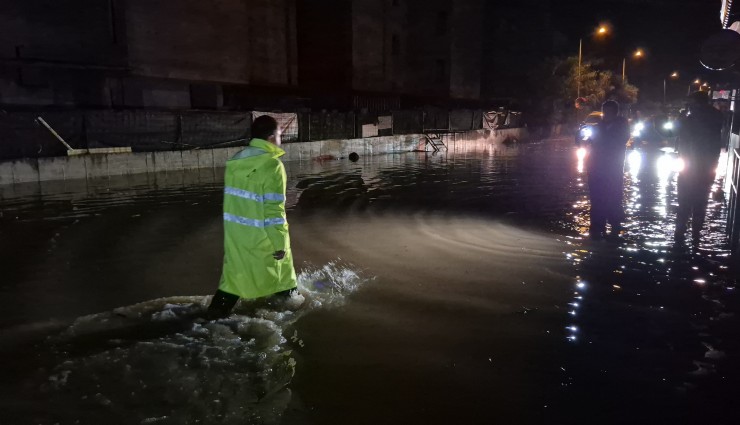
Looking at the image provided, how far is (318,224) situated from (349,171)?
9197mm

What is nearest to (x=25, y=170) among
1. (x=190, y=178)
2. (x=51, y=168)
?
(x=51, y=168)

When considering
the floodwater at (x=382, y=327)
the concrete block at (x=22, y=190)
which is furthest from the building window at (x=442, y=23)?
the floodwater at (x=382, y=327)

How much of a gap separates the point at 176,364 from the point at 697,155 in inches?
329

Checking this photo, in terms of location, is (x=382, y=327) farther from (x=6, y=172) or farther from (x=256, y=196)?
(x=6, y=172)

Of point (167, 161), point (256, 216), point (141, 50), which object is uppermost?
point (141, 50)

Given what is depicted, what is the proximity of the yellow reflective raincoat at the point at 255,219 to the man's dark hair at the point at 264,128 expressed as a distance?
57mm

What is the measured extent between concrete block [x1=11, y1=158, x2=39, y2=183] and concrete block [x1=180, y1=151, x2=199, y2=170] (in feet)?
14.6

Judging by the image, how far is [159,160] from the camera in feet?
61.0

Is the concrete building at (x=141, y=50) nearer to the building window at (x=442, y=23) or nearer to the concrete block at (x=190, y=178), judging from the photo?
the concrete block at (x=190, y=178)

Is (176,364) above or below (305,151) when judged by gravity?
below

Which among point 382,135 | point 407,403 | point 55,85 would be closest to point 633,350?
point 407,403

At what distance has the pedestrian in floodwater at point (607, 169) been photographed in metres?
8.46

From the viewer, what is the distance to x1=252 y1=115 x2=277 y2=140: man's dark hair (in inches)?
183

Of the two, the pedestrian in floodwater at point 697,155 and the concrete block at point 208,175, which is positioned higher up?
the pedestrian in floodwater at point 697,155
